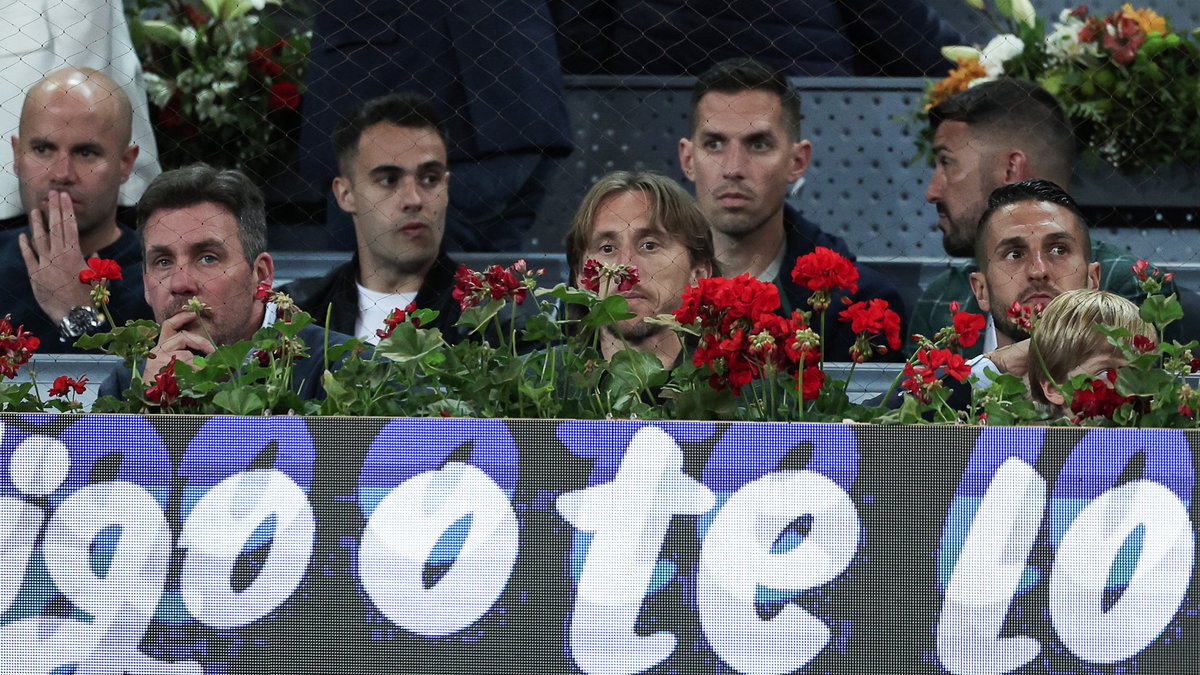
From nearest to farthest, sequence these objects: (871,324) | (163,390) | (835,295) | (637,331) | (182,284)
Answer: (871,324) < (163,390) < (637,331) < (182,284) < (835,295)

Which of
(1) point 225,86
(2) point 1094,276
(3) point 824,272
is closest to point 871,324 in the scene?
(3) point 824,272

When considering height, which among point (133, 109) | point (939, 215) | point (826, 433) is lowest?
point (826, 433)

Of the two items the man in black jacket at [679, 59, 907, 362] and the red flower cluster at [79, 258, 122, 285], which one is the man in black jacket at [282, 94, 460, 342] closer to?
the man in black jacket at [679, 59, 907, 362]

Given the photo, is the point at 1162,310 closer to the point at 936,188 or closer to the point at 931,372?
the point at 931,372

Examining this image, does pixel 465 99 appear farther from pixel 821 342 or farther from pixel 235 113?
pixel 821 342

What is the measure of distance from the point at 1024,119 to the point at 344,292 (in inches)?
50.5

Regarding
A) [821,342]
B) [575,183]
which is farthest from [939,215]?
[821,342]

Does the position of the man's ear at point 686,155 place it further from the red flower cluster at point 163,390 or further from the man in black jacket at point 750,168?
the red flower cluster at point 163,390

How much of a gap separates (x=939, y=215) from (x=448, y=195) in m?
0.93

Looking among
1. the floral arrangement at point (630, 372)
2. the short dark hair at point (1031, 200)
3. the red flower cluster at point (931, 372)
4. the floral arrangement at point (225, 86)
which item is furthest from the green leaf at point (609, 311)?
the floral arrangement at point (225, 86)

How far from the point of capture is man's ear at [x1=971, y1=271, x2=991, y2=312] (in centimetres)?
317

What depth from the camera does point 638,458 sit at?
7.17ft

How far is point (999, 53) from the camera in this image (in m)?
3.85

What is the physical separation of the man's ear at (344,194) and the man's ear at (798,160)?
81cm
